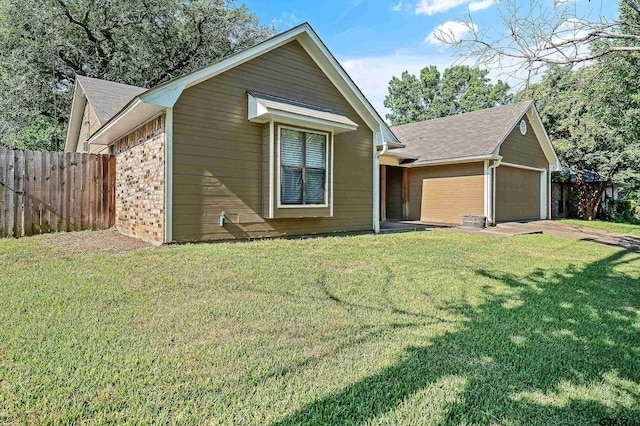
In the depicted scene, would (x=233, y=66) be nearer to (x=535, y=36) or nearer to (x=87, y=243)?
(x=87, y=243)

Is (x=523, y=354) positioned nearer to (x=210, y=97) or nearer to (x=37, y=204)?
(x=210, y=97)

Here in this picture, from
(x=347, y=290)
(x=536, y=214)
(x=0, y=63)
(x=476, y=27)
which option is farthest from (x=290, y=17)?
(x=347, y=290)

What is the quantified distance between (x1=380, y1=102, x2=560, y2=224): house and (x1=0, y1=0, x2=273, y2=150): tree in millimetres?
13538

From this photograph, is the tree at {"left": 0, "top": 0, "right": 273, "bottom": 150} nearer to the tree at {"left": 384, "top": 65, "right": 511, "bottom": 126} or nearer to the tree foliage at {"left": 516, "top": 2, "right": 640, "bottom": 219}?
the tree foliage at {"left": 516, "top": 2, "right": 640, "bottom": 219}

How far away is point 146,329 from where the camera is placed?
315 centimetres

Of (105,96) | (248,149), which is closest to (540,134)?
(248,149)

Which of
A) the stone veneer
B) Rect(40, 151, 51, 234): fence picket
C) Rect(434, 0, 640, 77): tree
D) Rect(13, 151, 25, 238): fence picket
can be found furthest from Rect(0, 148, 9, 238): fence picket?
Rect(434, 0, 640, 77): tree

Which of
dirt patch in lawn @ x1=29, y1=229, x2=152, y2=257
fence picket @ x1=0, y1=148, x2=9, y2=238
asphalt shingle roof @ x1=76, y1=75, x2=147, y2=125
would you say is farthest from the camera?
asphalt shingle roof @ x1=76, y1=75, x2=147, y2=125

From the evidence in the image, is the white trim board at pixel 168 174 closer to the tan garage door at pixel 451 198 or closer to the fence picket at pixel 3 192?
the fence picket at pixel 3 192

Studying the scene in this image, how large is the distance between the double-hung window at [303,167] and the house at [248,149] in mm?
23

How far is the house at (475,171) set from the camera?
12.9 metres

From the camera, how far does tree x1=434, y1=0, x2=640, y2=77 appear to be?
401 cm

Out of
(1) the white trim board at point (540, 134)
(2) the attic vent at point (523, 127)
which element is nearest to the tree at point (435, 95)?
(1) the white trim board at point (540, 134)

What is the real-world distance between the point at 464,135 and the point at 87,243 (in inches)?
537
